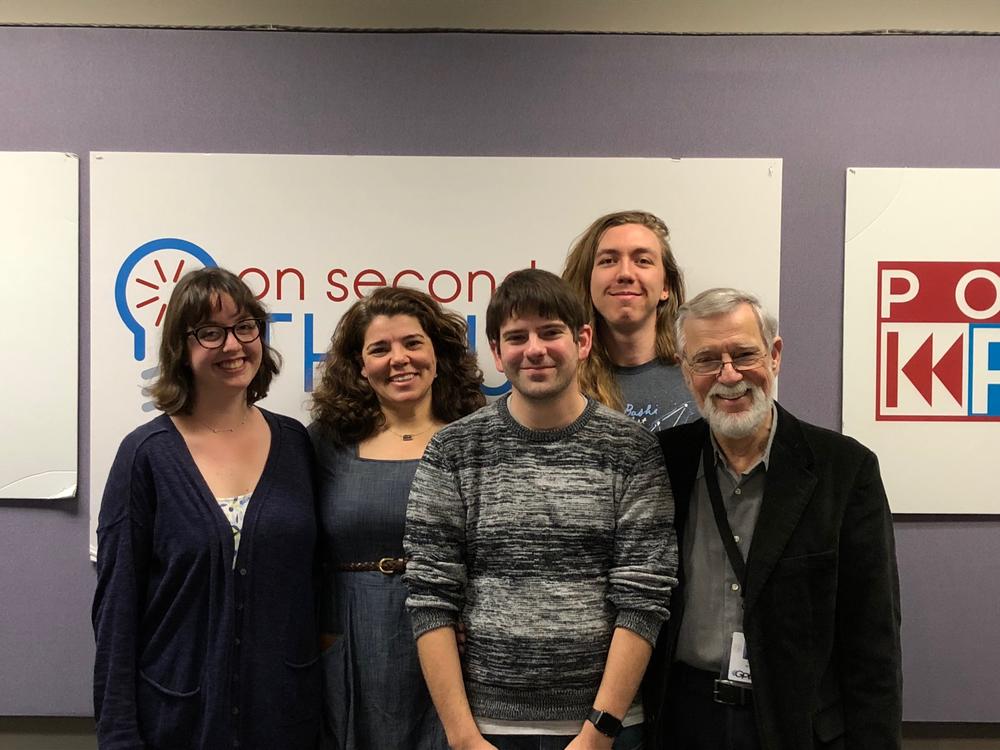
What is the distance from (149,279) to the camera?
7.49 ft

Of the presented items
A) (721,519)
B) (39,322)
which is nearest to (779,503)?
(721,519)

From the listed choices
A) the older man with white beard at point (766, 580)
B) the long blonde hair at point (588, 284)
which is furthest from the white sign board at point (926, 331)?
the older man with white beard at point (766, 580)

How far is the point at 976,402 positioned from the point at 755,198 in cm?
90

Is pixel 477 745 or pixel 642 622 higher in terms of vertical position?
pixel 642 622

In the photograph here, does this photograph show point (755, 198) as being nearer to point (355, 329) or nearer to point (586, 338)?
point (586, 338)

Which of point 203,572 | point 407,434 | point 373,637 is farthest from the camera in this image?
point 407,434

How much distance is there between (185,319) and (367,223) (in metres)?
0.72

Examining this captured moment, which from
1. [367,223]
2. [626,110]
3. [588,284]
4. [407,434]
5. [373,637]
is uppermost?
[626,110]

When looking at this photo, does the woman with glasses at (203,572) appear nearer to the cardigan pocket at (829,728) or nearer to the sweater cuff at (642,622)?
the sweater cuff at (642,622)

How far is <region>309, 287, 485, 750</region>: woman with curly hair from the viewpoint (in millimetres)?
1801

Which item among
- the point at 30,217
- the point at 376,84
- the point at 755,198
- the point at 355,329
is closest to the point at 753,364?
the point at 755,198

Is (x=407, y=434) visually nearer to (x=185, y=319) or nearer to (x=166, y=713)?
(x=185, y=319)

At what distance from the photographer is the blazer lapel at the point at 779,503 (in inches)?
58.2

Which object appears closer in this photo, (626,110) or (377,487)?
(377,487)
